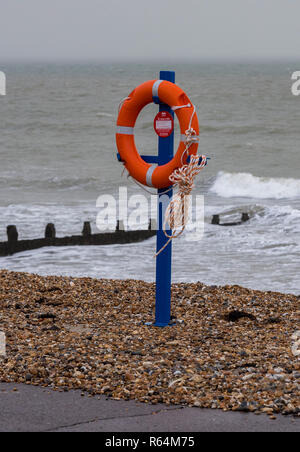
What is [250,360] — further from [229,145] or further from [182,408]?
[229,145]

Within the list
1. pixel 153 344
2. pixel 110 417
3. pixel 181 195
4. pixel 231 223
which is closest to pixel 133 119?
pixel 181 195

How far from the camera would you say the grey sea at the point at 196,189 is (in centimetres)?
1208

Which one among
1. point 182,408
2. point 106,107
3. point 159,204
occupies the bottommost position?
point 182,408

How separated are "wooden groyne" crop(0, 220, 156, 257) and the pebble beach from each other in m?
4.31

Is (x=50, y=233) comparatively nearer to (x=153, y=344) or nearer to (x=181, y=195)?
(x=181, y=195)

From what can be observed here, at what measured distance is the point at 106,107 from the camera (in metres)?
56.9

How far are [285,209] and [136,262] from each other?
6.90m

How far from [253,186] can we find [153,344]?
789 inches

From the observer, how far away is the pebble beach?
490 cm

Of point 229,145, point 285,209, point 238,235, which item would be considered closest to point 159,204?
point 238,235

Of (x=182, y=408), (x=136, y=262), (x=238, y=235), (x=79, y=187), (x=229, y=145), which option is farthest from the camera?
(x=229, y=145)

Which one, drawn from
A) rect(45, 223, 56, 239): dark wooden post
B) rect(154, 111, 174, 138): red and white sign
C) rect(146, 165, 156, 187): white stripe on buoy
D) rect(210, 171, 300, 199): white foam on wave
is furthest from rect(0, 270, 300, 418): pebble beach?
rect(210, 171, 300, 199): white foam on wave

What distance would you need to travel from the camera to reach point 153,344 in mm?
6039

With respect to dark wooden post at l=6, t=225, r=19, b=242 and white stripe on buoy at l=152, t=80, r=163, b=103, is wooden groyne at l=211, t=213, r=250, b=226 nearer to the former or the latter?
dark wooden post at l=6, t=225, r=19, b=242
